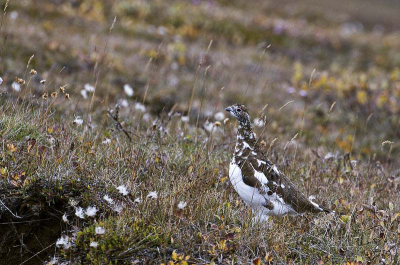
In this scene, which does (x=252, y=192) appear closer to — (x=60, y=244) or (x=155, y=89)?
(x=60, y=244)

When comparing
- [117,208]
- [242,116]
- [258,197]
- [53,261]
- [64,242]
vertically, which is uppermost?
[242,116]

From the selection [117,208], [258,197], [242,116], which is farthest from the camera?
[242,116]

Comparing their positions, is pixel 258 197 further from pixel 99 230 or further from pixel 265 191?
pixel 99 230

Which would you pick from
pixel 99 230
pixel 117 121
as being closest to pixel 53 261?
pixel 99 230

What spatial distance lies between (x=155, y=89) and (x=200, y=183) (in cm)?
669

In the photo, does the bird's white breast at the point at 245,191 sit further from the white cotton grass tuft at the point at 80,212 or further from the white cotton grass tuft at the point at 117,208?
the white cotton grass tuft at the point at 80,212

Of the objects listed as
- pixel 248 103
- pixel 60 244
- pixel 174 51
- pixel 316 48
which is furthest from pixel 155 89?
pixel 316 48

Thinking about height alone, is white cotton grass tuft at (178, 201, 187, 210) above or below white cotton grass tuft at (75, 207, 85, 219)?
above

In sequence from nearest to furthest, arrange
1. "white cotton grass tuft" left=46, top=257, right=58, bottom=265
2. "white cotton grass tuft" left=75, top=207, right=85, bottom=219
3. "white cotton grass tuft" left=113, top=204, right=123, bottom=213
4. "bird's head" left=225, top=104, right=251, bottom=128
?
1. "white cotton grass tuft" left=46, top=257, right=58, bottom=265
2. "white cotton grass tuft" left=75, top=207, right=85, bottom=219
3. "white cotton grass tuft" left=113, top=204, right=123, bottom=213
4. "bird's head" left=225, top=104, right=251, bottom=128

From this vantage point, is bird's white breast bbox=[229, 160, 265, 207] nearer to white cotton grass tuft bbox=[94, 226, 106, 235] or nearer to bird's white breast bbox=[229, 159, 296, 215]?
bird's white breast bbox=[229, 159, 296, 215]

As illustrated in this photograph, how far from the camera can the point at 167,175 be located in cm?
460

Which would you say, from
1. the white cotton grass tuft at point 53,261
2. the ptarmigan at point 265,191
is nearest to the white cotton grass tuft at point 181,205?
the ptarmigan at point 265,191

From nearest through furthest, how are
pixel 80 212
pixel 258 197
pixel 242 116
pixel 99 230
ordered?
pixel 99 230
pixel 80 212
pixel 258 197
pixel 242 116

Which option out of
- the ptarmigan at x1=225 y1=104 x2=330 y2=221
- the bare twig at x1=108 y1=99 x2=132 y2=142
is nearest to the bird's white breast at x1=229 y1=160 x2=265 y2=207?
the ptarmigan at x1=225 y1=104 x2=330 y2=221
